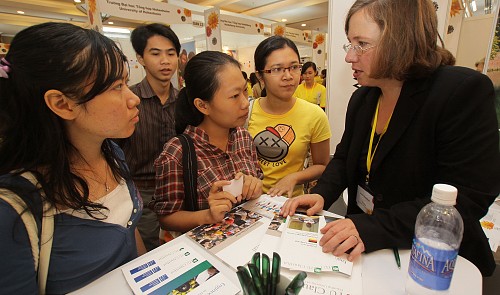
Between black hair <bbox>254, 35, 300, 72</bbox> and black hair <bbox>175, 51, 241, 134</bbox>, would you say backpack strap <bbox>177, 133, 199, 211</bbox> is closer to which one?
black hair <bbox>175, 51, 241, 134</bbox>

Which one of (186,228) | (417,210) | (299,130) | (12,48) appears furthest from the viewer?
(299,130)

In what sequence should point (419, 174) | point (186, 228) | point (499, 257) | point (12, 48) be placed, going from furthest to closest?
point (499, 257)
point (186, 228)
point (419, 174)
point (12, 48)

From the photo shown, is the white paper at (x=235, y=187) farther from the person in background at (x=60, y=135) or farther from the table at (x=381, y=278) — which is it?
the person in background at (x=60, y=135)

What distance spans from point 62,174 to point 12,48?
385mm

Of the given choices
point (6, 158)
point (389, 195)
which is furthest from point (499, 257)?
point (6, 158)

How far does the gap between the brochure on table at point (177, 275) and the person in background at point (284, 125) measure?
954mm

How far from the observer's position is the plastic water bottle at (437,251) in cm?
63

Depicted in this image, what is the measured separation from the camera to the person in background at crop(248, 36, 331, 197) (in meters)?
1.79

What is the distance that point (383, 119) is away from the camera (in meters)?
1.21

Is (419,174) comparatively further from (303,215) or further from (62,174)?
(62,174)

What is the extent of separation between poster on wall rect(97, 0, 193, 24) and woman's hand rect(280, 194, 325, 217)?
9.21ft

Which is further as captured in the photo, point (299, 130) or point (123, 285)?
point (299, 130)

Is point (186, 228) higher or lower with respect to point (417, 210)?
lower

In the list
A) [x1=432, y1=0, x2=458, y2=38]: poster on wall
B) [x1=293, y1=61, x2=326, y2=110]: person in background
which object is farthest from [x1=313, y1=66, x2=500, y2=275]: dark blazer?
[x1=293, y1=61, x2=326, y2=110]: person in background
